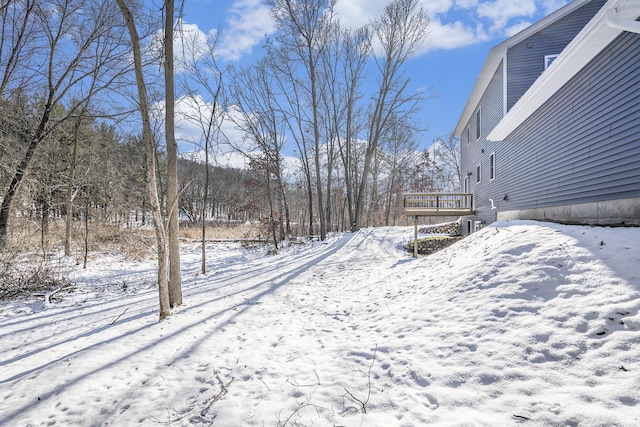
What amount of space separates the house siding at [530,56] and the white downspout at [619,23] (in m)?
6.17

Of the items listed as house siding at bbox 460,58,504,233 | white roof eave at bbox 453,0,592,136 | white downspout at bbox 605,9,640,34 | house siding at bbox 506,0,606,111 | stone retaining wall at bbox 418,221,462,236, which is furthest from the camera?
stone retaining wall at bbox 418,221,462,236

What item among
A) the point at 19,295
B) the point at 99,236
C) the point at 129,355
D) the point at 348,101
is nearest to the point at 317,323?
the point at 129,355

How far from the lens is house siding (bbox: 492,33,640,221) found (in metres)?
5.06

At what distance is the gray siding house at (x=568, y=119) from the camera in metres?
5.03

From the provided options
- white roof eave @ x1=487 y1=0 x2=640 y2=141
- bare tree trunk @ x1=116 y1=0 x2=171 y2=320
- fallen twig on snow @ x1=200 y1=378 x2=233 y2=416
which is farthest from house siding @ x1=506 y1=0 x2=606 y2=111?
fallen twig on snow @ x1=200 y1=378 x2=233 y2=416

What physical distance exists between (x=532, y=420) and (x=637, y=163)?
5.50m

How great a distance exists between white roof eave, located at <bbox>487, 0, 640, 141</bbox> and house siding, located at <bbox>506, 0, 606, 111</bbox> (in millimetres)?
2061

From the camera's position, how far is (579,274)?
3402mm

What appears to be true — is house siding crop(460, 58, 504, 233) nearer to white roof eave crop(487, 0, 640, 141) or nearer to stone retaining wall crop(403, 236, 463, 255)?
stone retaining wall crop(403, 236, 463, 255)

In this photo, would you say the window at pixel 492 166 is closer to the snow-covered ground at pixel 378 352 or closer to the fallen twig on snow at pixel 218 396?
the snow-covered ground at pixel 378 352

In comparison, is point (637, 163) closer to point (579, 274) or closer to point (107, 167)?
point (579, 274)

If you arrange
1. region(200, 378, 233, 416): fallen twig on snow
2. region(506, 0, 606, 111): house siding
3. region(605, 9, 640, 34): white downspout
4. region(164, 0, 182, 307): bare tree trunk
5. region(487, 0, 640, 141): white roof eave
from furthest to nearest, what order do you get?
region(506, 0, 606, 111): house siding, region(164, 0, 182, 307): bare tree trunk, region(487, 0, 640, 141): white roof eave, region(605, 9, 640, 34): white downspout, region(200, 378, 233, 416): fallen twig on snow

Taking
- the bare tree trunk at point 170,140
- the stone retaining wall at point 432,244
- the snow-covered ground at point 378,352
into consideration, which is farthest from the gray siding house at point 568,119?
the bare tree trunk at point 170,140

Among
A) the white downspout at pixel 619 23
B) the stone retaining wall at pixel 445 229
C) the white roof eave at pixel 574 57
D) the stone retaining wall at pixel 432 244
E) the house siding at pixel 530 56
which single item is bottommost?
the stone retaining wall at pixel 432 244
